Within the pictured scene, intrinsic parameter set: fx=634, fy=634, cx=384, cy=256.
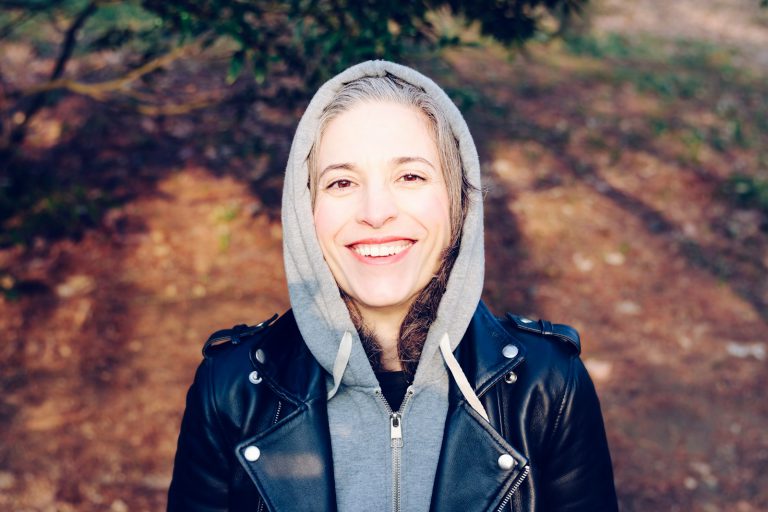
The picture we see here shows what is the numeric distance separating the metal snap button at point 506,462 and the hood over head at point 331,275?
13.2 inches

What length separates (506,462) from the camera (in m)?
1.94

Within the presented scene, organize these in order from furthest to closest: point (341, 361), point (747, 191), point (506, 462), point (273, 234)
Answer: point (747, 191) → point (273, 234) → point (341, 361) → point (506, 462)

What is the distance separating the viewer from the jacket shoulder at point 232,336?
219 cm

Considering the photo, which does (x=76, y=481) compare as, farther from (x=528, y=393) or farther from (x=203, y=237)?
(x=528, y=393)

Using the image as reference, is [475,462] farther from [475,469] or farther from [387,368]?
[387,368]

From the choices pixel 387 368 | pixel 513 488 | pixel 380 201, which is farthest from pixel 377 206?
pixel 513 488

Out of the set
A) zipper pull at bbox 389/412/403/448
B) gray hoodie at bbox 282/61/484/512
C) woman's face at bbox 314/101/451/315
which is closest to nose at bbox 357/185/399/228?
woman's face at bbox 314/101/451/315

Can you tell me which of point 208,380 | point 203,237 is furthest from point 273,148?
point 208,380

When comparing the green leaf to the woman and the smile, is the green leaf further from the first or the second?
the smile

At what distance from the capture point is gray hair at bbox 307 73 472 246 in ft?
6.86

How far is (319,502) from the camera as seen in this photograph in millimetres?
1933

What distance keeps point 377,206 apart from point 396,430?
72cm

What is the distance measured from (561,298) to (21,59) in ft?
24.8

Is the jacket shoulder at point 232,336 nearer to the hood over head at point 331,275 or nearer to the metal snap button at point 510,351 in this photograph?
the hood over head at point 331,275
